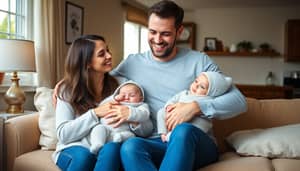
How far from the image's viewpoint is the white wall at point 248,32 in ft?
20.9

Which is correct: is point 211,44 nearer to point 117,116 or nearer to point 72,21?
point 72,21

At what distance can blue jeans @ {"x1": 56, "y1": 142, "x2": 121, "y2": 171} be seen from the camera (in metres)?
1.59

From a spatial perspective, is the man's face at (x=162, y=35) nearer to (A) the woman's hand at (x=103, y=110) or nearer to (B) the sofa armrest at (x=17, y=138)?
(A) the woman's hand at (x=103, y=110)

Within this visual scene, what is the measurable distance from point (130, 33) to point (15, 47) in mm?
3651

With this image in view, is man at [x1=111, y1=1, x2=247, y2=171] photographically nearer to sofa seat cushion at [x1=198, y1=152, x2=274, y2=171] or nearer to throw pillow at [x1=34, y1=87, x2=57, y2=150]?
sofa seat cushion at [x1=198, y1=152, x2=274, y2=171]

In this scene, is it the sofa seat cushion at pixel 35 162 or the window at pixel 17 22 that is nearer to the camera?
the sofa seat cushion at pixel 35 162

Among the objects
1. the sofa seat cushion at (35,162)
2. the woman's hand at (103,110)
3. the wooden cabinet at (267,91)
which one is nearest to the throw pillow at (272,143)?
the woman's hand at (103,110)

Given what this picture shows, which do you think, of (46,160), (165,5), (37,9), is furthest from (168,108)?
(37,9)

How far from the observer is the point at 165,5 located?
193 centimetres

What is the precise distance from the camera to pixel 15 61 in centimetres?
248

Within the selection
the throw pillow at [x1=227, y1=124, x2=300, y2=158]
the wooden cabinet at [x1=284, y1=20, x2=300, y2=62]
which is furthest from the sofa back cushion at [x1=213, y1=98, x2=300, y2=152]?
the wooden cabinet at [x1=284, y1=20, x2=300, y2=62]

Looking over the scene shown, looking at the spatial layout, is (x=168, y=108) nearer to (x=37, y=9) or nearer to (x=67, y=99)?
(x=67, y=99)

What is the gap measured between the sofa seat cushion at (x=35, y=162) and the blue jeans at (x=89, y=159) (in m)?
0.11

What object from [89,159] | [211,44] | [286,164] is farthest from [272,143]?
[211,44]
